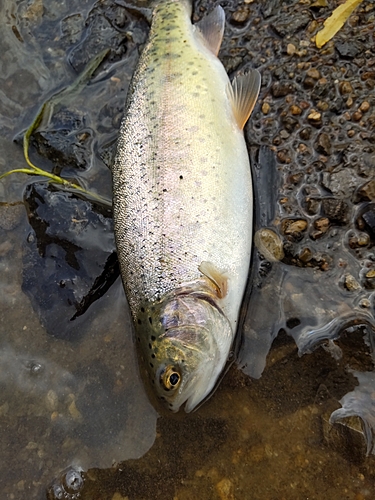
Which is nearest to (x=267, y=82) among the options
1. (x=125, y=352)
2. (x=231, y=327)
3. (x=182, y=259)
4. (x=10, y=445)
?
(x=182, y=259)

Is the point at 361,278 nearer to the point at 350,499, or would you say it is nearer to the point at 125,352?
the point at 350,499

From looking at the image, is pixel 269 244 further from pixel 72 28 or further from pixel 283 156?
pixel 72 28

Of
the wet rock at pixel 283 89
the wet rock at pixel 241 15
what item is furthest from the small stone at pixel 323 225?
the wet rock at pixel 241 15

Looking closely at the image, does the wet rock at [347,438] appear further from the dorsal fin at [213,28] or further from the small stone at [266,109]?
the dorsal fin at [213,28]

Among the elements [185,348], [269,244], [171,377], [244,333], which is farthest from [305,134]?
[171,377]

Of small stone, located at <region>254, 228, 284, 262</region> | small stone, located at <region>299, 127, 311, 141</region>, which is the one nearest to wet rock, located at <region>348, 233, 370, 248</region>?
small stone, located at <region>254, 228, 284, 262</region>

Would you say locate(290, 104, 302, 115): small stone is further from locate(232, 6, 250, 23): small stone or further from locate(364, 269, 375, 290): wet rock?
locate(364, 269, 375, 290): wet rock

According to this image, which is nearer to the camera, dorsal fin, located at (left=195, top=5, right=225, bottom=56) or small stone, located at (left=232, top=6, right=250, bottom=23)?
dorsal fin, located at (left=195, top=5, right=225, bottom=56)
